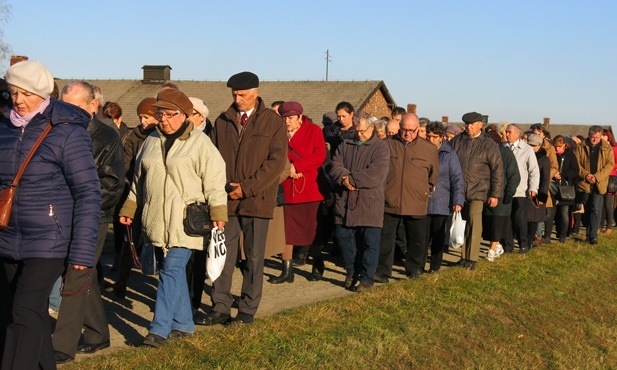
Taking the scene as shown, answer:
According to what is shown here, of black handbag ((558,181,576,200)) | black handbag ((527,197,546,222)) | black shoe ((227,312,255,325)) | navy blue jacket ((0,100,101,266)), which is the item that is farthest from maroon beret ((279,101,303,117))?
black handbag ((558,181,576,200))

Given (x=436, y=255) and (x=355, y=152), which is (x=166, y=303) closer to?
(x=355, y=152)

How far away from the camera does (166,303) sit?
7.37 m

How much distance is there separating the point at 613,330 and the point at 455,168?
2.94 m

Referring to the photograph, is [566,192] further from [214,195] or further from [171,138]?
[171,138]

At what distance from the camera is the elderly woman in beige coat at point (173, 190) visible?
735cm

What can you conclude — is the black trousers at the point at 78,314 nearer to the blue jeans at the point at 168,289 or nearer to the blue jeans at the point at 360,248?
the blue jeans at the point at 168,289

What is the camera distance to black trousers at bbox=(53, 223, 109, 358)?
662cm

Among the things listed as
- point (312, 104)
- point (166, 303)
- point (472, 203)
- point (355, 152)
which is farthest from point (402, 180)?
point (312, 104)

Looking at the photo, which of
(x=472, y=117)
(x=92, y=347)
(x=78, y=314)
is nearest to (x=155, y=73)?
(x=472, y=117)

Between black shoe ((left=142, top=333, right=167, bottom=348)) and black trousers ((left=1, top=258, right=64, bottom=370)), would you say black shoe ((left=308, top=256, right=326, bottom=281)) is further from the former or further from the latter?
black trousers ((left=1, top=258, right=64, bottom=370))

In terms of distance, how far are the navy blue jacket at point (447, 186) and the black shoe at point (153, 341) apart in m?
5.57

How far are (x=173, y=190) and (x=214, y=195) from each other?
33 centimetres

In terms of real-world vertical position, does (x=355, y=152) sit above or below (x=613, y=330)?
above

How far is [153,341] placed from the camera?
7270 millimetres
